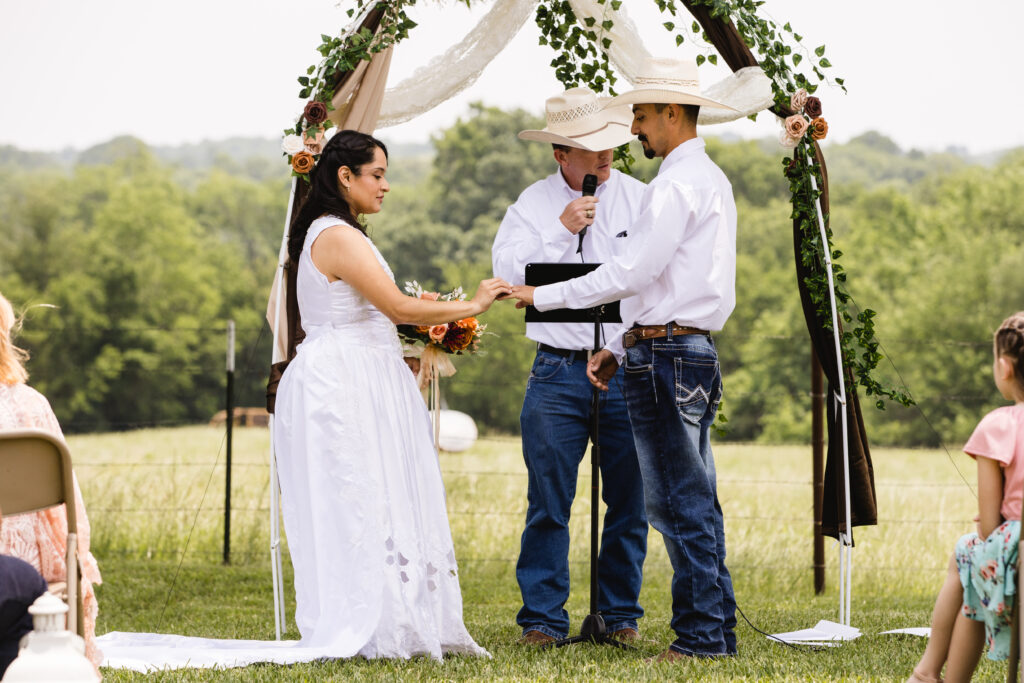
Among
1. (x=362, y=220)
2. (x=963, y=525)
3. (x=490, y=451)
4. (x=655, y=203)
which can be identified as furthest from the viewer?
(x=490, y=451)

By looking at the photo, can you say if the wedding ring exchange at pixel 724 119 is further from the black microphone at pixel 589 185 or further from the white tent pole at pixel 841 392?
the black microphone at pixel 589 185

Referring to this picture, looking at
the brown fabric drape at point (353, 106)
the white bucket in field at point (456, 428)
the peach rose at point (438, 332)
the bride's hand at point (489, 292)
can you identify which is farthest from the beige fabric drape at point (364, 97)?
the white bucket in field at point (456, 428)

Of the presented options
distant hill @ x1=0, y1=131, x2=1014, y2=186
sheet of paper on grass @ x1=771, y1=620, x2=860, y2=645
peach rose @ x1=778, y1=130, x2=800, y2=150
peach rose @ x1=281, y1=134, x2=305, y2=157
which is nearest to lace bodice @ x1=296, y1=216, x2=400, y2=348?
peach rose @ x1=281, y1=134, x2=305, y2=157

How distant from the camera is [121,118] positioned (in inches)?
1923

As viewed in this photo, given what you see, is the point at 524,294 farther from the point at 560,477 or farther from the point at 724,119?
the point at 724,119

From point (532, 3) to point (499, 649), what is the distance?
318 centimetres

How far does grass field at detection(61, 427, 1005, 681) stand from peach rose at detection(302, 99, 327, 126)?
2353 millimetres

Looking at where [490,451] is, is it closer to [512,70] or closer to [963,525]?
[963,525]

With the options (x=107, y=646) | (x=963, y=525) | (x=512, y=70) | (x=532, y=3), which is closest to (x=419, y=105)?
(x=532, y=3)

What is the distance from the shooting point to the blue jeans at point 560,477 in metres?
4.92

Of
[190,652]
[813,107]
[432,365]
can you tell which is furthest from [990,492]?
[190,652]

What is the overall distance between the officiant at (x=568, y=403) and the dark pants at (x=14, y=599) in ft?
8.05

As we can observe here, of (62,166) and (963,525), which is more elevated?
(62,166)

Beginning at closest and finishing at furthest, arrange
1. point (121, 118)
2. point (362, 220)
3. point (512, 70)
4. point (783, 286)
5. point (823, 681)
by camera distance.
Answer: point (823, 681) < point (362, 220) < point (783, 286) < point (512, 70) < point (121, 118)
